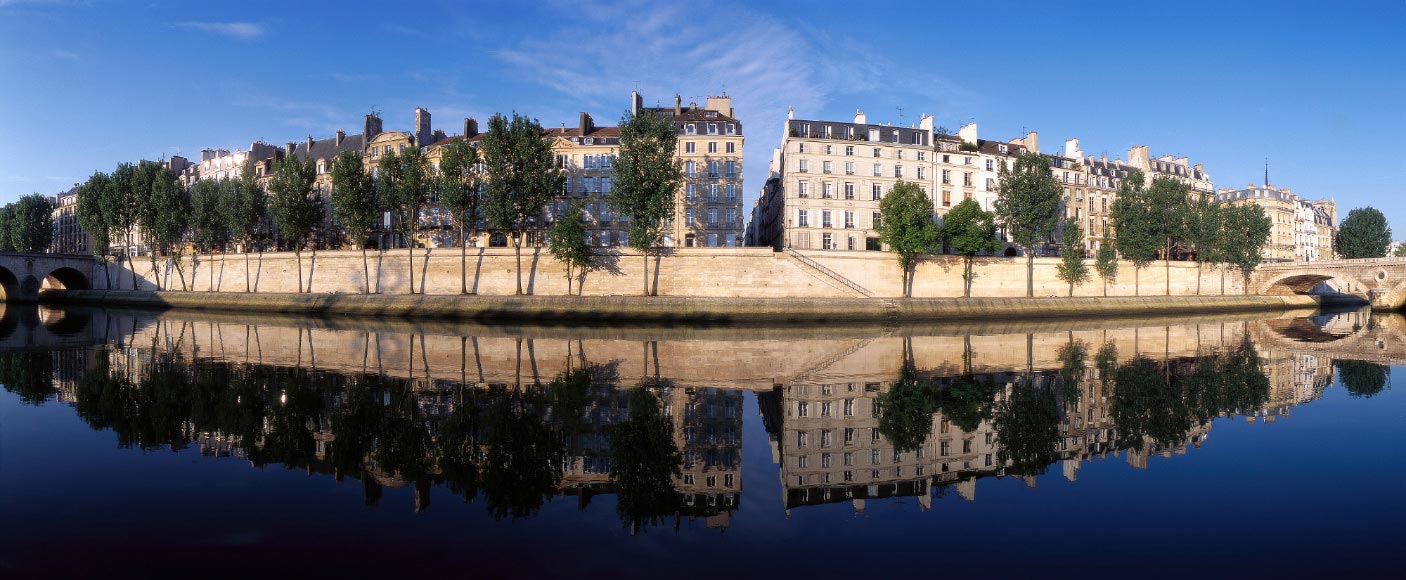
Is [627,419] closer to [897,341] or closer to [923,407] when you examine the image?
[923,407]

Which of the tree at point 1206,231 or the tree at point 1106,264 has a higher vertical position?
the tree at point 1206,231

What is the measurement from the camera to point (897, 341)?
28953 mm

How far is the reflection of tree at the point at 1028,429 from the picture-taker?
32.8ft

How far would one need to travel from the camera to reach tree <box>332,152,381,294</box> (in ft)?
163

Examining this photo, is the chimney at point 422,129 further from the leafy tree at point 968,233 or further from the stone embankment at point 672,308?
the leafy tree at point 968,233

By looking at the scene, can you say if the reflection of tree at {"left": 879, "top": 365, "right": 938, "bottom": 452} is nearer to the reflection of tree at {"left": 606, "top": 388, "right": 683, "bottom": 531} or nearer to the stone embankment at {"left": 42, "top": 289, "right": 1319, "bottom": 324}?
the reflection of tree at {"left": 606, "top": 388, "right": 683, "bottom": 531}

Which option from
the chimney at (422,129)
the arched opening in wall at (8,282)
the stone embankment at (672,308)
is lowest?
the stone embankment at (672,308)

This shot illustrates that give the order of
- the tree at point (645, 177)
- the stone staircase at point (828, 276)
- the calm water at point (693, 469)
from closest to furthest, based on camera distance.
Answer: the calm water at point (693, 469) < the tree at point (645, 177) < the stone staircase at point (828, 276)

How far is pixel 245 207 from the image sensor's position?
184 ft

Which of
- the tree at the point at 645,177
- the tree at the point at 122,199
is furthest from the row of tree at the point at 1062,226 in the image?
the tree at the point at 122,199

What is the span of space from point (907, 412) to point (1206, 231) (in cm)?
6024

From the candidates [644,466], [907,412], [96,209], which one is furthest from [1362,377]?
[96,209]

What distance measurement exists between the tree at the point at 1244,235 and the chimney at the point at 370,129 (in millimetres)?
80525

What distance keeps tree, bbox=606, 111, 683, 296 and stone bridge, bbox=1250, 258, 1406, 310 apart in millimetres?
58381
